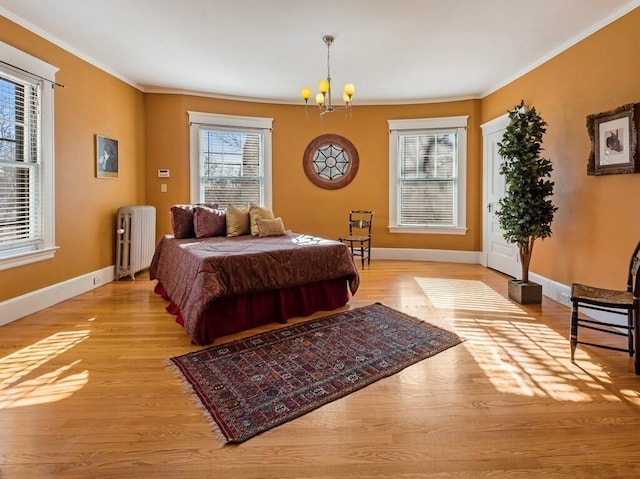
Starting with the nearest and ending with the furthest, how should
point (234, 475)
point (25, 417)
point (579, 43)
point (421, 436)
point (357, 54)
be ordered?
1. point (234, 475)
2. point (421, 436)
3. point (25, 417)
4. point (579, 43)
5. point (357, 54)

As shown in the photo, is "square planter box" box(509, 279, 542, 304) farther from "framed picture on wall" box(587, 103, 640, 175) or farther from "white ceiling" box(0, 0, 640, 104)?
"white ceiling" box(0, 0, 640, 104)

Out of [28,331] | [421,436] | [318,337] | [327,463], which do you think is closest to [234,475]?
[327,463]

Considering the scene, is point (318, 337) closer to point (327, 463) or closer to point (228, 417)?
point (228, 417)

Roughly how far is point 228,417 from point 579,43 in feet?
14.4

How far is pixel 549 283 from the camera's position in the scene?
4227mm

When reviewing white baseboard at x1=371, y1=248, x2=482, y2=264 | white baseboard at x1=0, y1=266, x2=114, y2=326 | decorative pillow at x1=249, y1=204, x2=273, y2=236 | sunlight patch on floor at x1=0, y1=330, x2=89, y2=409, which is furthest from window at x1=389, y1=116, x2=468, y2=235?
sunlight patch on floor at x1=0, y1=330, x2=89, y2=409

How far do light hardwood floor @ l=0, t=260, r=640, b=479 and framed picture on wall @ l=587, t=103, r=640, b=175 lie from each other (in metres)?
1.46

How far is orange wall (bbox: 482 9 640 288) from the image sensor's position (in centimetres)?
315

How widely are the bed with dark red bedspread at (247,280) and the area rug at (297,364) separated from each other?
0.74ft

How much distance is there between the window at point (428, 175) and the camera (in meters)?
6.12

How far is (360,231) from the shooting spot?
6613 millimetres

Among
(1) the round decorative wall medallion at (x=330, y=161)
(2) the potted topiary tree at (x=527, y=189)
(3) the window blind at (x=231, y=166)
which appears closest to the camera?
(2) the potted topiary tree at (x=527, y=189)

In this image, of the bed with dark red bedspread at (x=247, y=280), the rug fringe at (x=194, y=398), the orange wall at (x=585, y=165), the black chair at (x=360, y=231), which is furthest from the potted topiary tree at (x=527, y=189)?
the rug fringe at (x=194, y=398)

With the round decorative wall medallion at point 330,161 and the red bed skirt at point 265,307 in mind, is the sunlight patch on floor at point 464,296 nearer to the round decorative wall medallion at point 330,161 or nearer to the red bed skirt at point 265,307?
the red bed skirt at point 265,307
